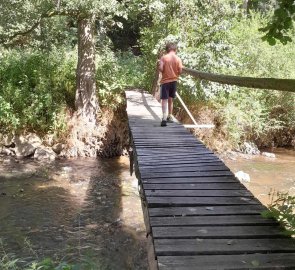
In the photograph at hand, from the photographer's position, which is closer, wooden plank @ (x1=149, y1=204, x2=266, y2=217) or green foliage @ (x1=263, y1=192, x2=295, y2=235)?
green foliage @ (x1=263, y1=192, x2=295, y2=235)

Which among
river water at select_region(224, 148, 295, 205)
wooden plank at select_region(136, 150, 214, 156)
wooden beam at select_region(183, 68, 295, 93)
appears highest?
wooden beam at select_region(183, 68, 295, 93)

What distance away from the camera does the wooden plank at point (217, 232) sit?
3250mm

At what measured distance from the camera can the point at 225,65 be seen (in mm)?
11781

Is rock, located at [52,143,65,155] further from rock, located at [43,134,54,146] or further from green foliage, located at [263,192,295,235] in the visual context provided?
green foliage, located at [263,192,295,235]

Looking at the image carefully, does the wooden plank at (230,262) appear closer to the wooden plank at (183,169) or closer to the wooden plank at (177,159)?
the wooden plank at (183,169)

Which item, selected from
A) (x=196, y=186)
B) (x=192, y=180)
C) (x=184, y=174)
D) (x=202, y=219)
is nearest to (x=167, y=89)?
(x=184, y=174)

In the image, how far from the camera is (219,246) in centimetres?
308

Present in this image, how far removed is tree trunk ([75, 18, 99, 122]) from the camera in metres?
11.7

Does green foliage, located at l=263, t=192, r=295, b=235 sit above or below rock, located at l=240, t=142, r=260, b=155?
above

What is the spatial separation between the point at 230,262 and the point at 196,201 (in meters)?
1.30

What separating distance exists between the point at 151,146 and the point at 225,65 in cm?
589

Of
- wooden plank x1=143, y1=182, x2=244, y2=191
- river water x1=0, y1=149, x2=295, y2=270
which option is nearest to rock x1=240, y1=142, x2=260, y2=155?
river water x1=0, y1=149, x2=295, y2=270

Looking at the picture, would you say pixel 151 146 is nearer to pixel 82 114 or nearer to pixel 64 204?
pixel 64 204

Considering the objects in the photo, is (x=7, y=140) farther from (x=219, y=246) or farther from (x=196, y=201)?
(x=219, y=246)
